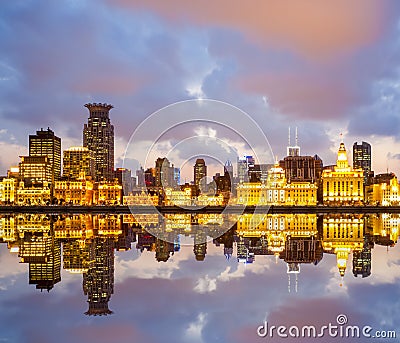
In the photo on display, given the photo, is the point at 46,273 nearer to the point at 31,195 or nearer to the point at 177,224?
the point at 177,224

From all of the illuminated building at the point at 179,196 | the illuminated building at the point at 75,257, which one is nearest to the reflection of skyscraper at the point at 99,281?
the illuminated building at the point at 75,257

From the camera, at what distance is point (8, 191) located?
16925 cm

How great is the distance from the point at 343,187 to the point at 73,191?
3454 inches

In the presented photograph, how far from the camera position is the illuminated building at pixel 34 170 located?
18100 cm

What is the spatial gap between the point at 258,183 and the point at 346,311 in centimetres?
15590

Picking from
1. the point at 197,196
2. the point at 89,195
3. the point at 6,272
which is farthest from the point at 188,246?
the point at 89,195

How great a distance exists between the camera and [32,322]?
38.0 ft

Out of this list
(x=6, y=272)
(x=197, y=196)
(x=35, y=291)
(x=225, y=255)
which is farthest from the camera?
(x=197, y=196)

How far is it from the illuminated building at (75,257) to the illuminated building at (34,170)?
15819 cm

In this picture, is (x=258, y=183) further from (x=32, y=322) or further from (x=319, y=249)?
(x=32, y=322)

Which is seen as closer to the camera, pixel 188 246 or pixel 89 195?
pixel 188 246

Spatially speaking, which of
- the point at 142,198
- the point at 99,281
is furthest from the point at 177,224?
the point at 142,198

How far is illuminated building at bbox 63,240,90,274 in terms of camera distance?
60.6 ft

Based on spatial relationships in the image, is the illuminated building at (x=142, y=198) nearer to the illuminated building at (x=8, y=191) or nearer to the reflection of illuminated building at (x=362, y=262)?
the illuminated building at (x=8, y=191)
